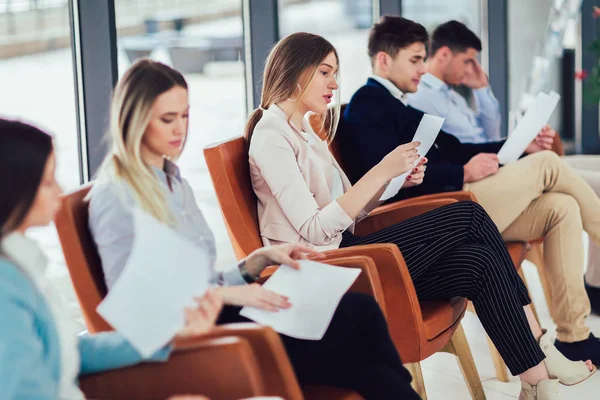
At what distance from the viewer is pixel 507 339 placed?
236 cm

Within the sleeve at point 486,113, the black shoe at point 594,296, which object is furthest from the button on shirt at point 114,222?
the sleeve at point 486,113

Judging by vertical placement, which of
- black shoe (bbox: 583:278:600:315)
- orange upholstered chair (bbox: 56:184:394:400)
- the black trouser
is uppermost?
orange upholstered chair (bbox: 56:184:394:400)

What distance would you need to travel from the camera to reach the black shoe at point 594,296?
11.6ft

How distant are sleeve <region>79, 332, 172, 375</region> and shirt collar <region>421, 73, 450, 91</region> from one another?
98.6 inches

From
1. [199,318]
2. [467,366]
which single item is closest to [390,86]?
[467,366]

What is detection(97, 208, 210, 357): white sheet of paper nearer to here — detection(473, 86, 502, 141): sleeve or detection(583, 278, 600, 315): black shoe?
detection(583, 278, 600, 315): black shoe

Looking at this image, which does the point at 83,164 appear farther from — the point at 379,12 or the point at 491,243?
the point at 379,12

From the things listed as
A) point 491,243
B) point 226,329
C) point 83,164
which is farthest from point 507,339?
point 83,164

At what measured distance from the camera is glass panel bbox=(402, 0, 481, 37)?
19.0 feet

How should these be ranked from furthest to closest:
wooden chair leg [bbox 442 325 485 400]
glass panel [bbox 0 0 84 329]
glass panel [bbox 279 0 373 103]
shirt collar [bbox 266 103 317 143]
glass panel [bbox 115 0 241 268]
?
1. glass panel [bbox 279 0 373 103]
2. glass panel [bbox 115 0 241 268]
3. glass panel [bbox 0 0 84 329]
4. wooden chair leg [bbox 442 325 485 400]
5. shirt collar [bbox 266 103 317 143]

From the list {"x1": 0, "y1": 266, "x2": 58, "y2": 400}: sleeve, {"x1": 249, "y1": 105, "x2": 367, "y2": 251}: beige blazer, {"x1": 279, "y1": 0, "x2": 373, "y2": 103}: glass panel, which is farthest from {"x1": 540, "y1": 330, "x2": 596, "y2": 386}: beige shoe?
{"x1": 279, "y1": 0, "x2": 373, "y2": 103}: glass panel

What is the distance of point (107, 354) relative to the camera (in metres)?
1.50

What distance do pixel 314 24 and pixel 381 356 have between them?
3.31 metres

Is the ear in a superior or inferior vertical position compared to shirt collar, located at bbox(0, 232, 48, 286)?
superior
